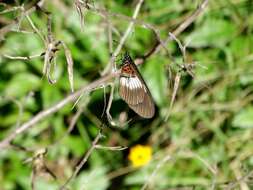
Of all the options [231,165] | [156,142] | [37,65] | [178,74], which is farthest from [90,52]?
[178,74]

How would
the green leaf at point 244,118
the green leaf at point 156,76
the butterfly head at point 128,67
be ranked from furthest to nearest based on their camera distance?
the green leaf at point 244,118 < the green leaf at point 156,76 < the butterfly head at point 128,67

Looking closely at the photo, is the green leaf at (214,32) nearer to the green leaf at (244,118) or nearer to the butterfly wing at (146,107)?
the green leaf at (244,118)

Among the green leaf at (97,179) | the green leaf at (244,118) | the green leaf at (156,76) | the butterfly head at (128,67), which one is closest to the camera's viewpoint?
the butterfly head at (128,67)

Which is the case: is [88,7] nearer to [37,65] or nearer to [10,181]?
[37,65]

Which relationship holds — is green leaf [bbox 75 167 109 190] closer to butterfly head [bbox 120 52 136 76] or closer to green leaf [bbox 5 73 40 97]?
green leaf [bbox 5 73 40 97]

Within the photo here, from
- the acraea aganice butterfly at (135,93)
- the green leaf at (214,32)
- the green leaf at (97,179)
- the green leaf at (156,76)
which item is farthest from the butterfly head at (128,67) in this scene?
the green leaf at (214,32)

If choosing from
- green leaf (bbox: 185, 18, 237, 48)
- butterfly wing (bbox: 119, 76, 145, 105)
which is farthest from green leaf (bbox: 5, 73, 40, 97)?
butterfly wing (bbox: 119, 76, 145, 105)

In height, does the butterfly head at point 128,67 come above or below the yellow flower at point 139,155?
above
